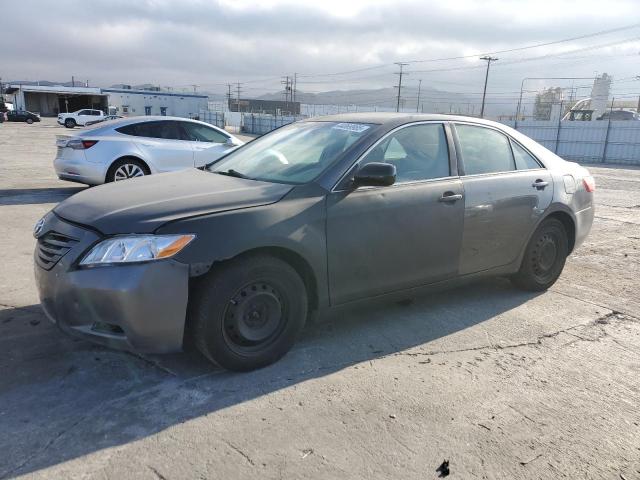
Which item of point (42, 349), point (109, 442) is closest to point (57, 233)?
point (42, 349)

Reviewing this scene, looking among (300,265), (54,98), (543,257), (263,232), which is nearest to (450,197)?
(300,265)

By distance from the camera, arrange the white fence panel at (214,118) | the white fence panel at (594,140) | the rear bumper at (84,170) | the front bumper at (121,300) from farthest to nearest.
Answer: the white fence panel at (214,118), the white fence panel at (594,140), the rear bumper at (84,170), the front bumper at (121,300)

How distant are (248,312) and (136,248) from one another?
0.77 m

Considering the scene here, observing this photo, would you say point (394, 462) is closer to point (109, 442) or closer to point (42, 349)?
A: point (109, 442)

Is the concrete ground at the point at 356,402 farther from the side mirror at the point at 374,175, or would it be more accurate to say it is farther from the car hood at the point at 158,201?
the side mirror at the point at 374,175

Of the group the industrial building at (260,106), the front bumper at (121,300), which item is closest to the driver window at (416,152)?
the front bumper at (121,300)

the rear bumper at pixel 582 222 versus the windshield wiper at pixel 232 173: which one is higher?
the windshield wiper at pixel 232 173

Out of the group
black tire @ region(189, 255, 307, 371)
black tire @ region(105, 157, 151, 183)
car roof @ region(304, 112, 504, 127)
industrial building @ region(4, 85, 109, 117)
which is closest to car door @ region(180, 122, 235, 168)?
black tire @ region(105, 157, 151, 183)

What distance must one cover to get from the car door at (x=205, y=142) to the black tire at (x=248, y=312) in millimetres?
6915

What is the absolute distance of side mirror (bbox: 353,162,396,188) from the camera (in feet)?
11.5

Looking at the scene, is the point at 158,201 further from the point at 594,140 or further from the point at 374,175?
the point at 594,140

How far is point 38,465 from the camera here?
96.2 inches

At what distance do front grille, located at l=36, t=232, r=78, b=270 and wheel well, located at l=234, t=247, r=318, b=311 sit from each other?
104 centimetres

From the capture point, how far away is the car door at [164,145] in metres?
9.53
